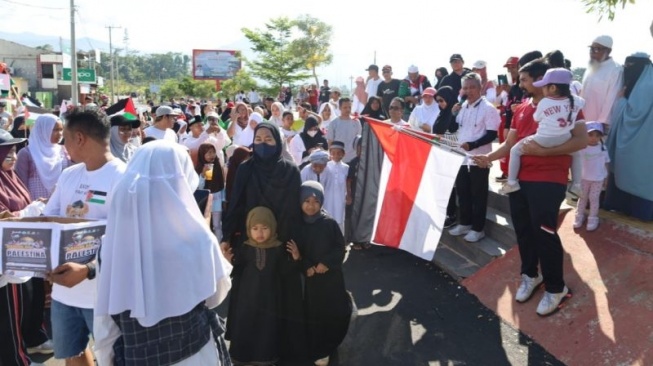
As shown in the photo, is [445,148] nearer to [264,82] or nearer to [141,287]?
[141,287]

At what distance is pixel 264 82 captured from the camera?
41062mm

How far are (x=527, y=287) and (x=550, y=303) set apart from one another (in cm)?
34

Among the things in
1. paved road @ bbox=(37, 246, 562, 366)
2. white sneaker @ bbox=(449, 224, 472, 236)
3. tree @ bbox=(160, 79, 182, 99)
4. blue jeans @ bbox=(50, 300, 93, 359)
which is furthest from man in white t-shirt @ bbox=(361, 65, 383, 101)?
tree @ bbox=(160, 79, 182, 99)

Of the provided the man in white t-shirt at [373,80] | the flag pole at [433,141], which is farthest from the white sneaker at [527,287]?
the man in white t-shirt at [373,80]

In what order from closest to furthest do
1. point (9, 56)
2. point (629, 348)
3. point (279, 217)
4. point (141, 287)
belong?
point (141, 287) → point (629, 348) → point (279, 217) → point (9, 56)

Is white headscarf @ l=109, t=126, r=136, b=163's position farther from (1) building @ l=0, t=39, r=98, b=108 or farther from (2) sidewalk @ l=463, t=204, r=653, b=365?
(1) building @ l=0, t=39, r=98, b=108

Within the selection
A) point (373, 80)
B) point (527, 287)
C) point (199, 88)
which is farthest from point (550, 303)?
point (199, 88)

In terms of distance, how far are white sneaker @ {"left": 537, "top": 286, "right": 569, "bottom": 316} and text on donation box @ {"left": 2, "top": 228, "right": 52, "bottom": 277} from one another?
3987mm

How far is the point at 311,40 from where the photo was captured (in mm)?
38969

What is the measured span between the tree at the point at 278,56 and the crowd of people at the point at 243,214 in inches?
1308

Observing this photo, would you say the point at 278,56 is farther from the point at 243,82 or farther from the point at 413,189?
the point at 413,189

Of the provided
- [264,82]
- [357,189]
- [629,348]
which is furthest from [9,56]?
[629,348]

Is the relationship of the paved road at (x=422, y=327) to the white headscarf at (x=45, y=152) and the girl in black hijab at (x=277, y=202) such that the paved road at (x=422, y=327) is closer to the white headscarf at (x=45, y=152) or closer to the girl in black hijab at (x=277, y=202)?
the girl in black hijab at (x=277, y=202)

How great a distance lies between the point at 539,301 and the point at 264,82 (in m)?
38.5
